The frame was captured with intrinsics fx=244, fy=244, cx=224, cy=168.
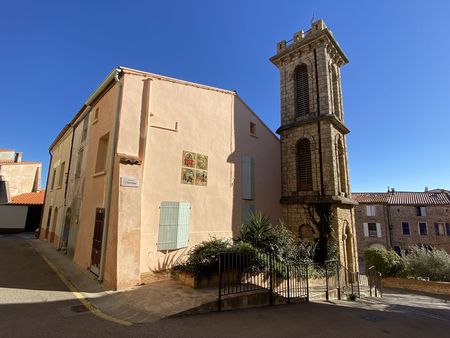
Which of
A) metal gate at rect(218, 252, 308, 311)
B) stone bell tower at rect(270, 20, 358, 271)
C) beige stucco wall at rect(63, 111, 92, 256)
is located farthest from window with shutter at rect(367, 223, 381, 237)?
beige stucco wall at rect(63, 111, 92, 256)

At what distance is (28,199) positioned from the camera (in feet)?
76.5

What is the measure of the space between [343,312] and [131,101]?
31.2ft

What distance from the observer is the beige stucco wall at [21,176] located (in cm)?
2359

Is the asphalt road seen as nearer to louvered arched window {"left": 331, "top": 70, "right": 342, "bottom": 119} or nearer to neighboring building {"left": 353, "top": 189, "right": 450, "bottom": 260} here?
louvered arched window {"left": 331, "top": 70, "right": 342, "bottom": 119}

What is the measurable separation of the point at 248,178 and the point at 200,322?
27.5 feet

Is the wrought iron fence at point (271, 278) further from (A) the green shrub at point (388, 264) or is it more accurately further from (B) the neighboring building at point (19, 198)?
(B) the neighboring building at point (19, 198)

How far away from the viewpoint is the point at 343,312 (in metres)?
6.66

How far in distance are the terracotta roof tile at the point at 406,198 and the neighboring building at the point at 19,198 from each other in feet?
115

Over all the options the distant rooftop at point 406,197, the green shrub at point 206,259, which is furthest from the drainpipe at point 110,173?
the distant rooftop at point 406,197

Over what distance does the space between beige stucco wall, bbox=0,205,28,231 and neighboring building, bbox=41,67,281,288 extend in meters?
13.3

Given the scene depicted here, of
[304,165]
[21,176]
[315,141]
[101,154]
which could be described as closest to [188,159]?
[101,154]

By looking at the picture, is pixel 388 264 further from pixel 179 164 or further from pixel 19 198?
pixel 19 198

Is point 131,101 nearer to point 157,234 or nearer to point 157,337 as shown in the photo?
point 157,234

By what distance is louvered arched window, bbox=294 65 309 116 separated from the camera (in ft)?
48.2
